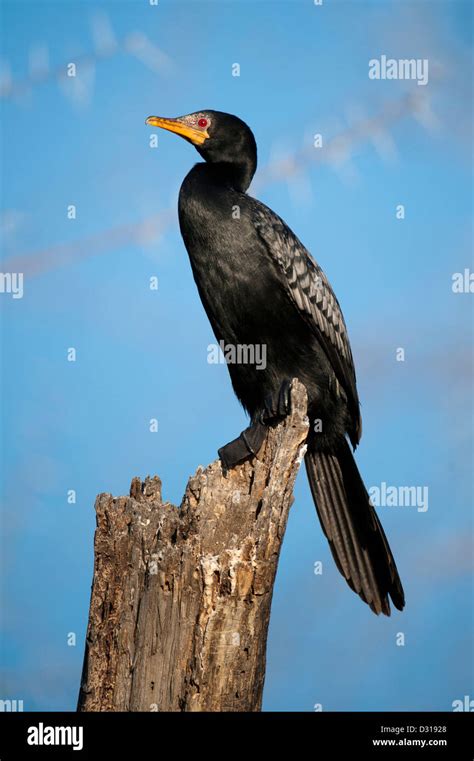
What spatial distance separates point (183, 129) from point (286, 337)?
1868 millimetres

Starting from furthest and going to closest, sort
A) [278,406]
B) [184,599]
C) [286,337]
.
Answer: [286,337] → [278,406] → [184,599]

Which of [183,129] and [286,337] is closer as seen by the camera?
[286,337]

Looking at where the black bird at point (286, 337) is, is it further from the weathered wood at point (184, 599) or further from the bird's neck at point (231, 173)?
the weathered wood at point (184, 599)

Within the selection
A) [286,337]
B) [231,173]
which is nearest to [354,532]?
[286,337]

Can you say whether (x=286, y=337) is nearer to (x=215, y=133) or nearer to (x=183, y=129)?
(x=215, y=133)

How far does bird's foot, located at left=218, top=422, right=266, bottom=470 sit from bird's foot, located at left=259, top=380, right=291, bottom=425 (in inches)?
9.4

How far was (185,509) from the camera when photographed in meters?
5.20

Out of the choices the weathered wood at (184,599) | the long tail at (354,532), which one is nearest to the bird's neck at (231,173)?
the long tail at (354,532)

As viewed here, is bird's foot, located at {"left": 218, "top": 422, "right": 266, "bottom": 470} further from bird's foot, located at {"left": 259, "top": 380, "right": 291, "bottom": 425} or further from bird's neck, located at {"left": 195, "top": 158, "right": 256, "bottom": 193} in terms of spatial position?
bird's neck, located at {"left": 195, "top": 158, "right": 256, "bottom": 193}

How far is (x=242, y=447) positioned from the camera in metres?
5.96
